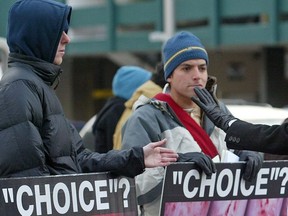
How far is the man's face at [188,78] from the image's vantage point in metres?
6.08

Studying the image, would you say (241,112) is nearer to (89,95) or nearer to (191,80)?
(191,80)

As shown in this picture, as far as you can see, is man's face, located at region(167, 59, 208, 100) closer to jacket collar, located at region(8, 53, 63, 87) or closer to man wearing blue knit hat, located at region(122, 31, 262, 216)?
man wearing blue knit hat, located at region(122, 31, 262, 216)

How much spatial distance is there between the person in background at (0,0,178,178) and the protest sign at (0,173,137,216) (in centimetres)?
6

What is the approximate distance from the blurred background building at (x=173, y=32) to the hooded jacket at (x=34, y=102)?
28426 millimetres

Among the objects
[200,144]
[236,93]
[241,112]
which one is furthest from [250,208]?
[236,93]

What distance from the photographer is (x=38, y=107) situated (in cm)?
480

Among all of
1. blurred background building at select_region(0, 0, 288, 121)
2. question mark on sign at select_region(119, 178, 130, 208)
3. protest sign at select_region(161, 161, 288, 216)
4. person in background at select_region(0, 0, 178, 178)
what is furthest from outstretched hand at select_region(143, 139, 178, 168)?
blurred background building at select_region(0, 0, 288, 121)

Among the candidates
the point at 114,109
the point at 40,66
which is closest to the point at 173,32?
the point at 114,109

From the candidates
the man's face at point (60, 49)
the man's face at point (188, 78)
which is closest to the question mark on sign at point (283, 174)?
the man's face at point (188, 78)

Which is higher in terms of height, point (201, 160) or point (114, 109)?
point (201, 160)

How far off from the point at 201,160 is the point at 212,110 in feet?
0.94

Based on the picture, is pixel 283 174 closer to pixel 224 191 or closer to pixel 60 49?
pixel 224 191

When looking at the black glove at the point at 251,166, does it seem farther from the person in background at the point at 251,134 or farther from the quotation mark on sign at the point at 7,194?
the quotation mark on sign at the point at 7,194

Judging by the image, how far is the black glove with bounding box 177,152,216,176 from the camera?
5.54 m
